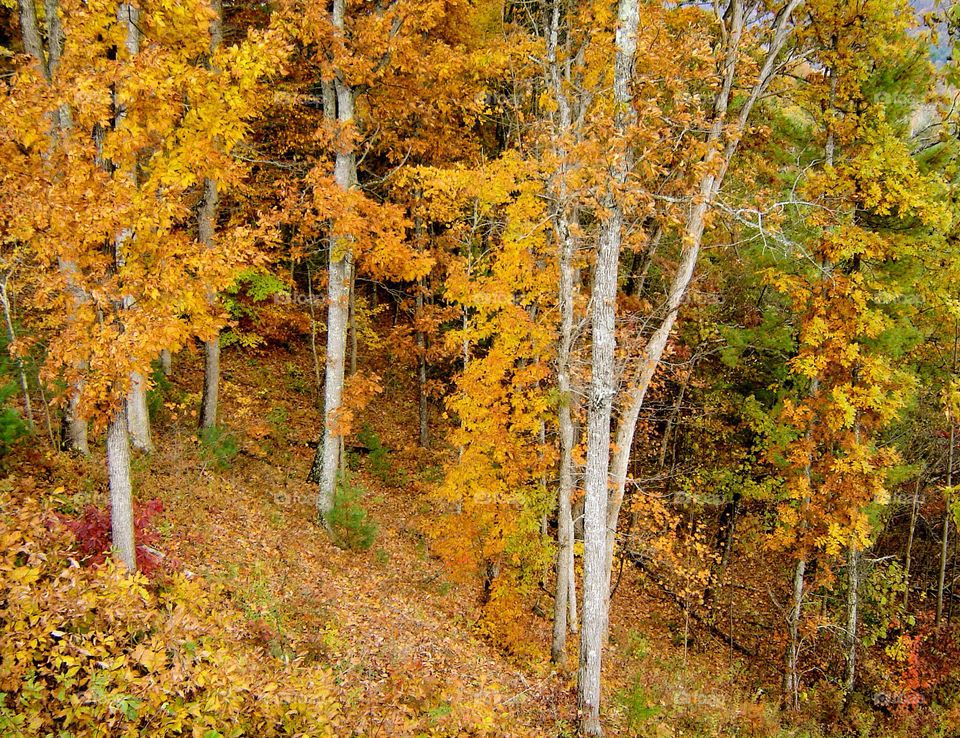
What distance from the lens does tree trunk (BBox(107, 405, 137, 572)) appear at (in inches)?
247

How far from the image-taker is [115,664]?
4.62 m

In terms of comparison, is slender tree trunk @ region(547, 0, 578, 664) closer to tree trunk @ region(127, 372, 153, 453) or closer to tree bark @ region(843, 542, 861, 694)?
tree bark @ region(843, 542, 861, 694)

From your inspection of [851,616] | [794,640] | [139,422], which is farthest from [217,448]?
[851,616]

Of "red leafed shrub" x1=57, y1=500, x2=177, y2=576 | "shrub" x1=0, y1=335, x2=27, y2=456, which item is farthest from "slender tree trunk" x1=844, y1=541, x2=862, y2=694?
"shrub" x1=0, y1=335, x2=27, y2=456

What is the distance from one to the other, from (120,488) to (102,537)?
0.73 m

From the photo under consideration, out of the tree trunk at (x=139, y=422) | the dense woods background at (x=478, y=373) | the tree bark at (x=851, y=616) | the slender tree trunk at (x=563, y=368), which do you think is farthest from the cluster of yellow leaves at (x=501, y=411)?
the tree bark at (x=851, y=616)

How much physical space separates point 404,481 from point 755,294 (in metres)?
12.2

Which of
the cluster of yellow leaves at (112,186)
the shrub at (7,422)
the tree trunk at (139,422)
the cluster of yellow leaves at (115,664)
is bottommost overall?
the cluster of yellow leaves at (115,664)

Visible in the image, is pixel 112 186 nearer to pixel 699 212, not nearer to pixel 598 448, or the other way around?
pixel 598 448

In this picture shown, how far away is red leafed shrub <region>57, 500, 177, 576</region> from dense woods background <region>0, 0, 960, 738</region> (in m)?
0.05

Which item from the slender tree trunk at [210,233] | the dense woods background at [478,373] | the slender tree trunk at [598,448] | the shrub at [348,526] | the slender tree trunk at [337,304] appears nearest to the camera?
the dense woods background at [478,373]

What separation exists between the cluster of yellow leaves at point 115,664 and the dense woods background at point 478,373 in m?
0.04

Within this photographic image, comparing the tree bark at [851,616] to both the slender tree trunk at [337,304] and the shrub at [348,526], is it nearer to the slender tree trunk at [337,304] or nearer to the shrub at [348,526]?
the shrub at [348,526]

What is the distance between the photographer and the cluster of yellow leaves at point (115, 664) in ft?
14.4
